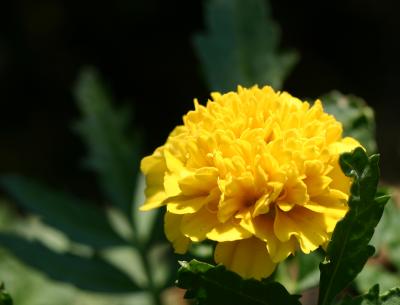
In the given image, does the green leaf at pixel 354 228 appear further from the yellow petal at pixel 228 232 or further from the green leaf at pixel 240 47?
the green leaf at pixel 240 47

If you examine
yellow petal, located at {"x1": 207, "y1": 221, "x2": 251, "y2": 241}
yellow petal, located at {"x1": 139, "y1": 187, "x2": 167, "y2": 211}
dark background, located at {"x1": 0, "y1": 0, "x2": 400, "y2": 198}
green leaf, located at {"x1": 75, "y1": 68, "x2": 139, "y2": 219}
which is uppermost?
dark background, located at {"x1": 0, "y1": 0, "x2": 400, "y2": 198}

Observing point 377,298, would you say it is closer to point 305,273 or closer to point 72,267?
point 305,273

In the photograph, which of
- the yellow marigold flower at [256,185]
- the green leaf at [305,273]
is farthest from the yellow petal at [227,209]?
the green leaf at [305,273]

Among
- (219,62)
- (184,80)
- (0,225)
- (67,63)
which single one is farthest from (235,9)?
(67,63)

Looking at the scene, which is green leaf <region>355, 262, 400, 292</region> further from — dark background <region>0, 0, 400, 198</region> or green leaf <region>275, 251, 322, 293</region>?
dark background <region>0, 0, 400, 198</region>

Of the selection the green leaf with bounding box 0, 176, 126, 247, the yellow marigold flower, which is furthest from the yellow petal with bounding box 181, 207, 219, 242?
the green leaf with bounding box 0, 176, 126, 247

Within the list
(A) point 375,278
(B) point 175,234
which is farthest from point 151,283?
(B) point 175,234

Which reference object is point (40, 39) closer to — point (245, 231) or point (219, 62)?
point (219, 62)
